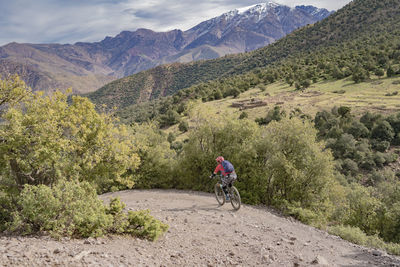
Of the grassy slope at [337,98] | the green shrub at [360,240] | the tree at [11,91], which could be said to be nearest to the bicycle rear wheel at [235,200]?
Result: the green shrub at [360,240]

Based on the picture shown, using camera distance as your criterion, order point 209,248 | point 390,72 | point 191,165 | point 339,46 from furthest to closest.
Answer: point 339,46 < point 390,72 < point 191,165 < point 209,248

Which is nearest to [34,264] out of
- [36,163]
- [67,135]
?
[36,163]

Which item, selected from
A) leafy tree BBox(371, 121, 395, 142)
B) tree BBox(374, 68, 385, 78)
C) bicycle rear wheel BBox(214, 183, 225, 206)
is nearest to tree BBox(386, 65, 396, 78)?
tree BBox(374, 68, 385, 78)

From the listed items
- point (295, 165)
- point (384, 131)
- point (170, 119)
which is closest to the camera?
point (295, 165)

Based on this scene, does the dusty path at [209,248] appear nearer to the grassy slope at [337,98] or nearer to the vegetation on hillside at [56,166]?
the vegetation on hillside at [56,166]

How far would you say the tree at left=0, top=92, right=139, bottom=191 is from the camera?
9383 mm

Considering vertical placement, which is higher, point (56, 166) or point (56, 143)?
point (56, 143)

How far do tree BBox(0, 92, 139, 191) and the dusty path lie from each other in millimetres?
3233

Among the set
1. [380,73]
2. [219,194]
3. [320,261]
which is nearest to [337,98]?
[380,73]

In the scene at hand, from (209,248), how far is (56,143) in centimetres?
692

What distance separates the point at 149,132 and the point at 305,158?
1310 cm

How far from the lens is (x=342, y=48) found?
3711 inches

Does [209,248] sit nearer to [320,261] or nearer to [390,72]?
[320,261]

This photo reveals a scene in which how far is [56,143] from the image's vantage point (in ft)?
32.3
